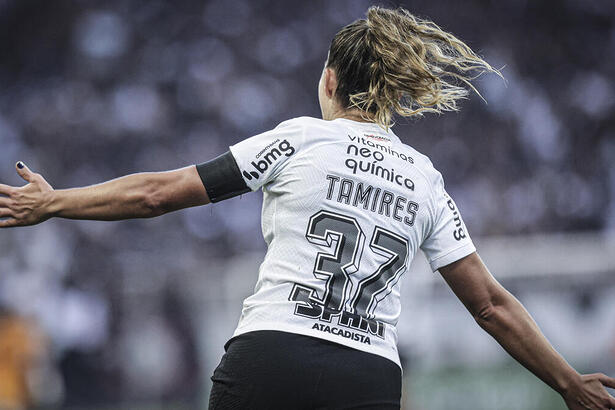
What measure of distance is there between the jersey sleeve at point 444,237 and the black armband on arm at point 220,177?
2.26ft

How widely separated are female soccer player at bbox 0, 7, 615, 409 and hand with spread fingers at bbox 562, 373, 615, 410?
33.5 inches

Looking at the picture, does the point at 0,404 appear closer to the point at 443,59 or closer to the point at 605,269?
the point at 605,269

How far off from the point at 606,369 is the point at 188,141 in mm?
7731

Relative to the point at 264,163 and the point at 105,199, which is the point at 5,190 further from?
the point at 264,163

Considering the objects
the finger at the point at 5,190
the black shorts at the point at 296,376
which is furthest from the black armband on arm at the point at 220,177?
the finger at the point at 5,190

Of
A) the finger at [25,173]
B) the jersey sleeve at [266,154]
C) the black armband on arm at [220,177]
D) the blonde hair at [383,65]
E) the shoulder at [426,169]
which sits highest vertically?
the blonde hair at [383,65]

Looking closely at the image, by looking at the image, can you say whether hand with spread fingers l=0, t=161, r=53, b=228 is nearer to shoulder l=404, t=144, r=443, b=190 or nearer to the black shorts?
the black shorts

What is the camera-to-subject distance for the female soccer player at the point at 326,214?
245cm

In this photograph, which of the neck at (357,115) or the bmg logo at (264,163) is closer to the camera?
the bmg logo at (264,163)

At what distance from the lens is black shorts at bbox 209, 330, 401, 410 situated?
2406 millimetres

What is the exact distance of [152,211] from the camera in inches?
101

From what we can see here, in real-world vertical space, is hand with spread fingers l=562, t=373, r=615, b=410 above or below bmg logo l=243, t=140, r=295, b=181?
below

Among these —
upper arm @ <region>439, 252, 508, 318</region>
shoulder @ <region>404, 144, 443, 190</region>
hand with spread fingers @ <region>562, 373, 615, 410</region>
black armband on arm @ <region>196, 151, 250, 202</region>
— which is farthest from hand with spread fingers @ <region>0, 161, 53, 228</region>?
hand with spread fingers @ <region>562, 373, 615, 410</region>

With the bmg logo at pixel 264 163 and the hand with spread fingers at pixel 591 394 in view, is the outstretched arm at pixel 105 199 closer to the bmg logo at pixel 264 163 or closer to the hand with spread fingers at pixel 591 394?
the bmg logo at pixel 264 163
